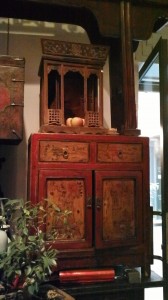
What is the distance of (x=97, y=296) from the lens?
1.88 metres

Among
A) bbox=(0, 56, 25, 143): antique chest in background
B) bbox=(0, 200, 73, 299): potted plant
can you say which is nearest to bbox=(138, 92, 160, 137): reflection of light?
bbox=(0, 56, 25, 143): antique chest in background

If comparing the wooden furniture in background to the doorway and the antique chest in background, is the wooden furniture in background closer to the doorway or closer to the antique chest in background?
the antique chest in background

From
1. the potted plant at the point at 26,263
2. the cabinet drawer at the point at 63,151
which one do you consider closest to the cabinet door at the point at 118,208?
the cabinet drawer at the point at 63,151

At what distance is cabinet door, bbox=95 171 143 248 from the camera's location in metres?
1.98

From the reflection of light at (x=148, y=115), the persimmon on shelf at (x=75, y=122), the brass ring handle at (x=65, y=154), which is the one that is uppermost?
the reflection of light at (x=148, y=115)

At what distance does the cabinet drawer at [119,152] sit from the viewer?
79.1 inches

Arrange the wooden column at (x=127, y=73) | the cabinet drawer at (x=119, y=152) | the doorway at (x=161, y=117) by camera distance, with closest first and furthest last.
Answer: the cabinet drawer at (x=119, y=152)
the wooden column at (x=127, y=73)
the doorway at (x=161, y=117)

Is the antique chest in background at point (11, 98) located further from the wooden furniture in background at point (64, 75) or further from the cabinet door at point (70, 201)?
the cabinet door at point (70, 201)

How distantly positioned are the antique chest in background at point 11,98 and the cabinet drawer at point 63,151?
6.7 inches

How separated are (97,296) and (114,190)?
0.60 meters

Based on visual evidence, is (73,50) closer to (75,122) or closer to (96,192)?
(75,122)

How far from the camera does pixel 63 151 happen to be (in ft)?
6.38

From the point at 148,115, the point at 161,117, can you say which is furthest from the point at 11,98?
the point at 148,115

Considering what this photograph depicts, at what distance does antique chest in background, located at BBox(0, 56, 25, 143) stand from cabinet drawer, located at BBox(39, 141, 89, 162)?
17 cm
